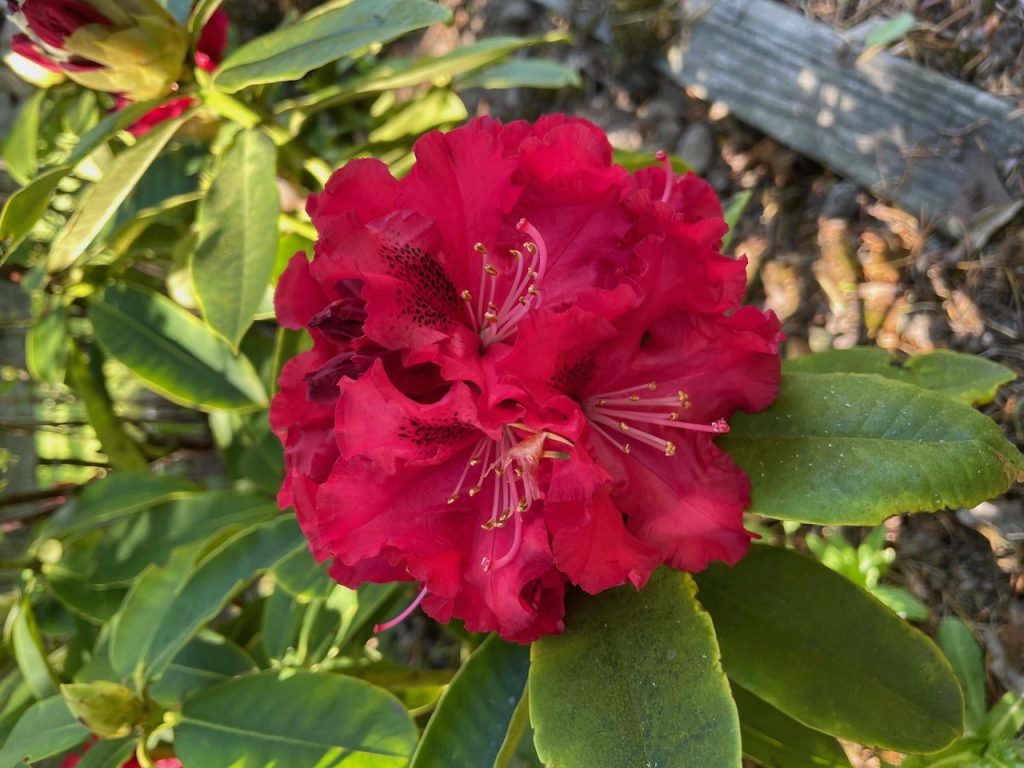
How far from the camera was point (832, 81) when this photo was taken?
55.7 inches

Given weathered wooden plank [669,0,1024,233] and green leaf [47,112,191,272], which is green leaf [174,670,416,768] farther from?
weathered wooden plank [669,0,1024,233]

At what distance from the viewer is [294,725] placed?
3.11ft

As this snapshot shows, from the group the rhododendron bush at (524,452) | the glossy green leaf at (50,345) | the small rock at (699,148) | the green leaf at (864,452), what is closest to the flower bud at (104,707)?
the rhododendron bush at (524,452)

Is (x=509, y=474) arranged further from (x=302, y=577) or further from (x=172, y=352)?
(x=172, y=352)

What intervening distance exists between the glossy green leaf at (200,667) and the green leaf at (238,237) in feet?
1.73

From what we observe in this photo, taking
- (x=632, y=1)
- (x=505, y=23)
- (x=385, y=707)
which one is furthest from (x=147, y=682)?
(x=505, y=23)

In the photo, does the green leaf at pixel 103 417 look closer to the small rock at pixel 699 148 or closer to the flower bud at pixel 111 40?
the flower bud at pixel 111 40

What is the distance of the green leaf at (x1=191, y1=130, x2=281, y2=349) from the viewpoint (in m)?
0.95

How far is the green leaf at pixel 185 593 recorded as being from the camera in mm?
1053

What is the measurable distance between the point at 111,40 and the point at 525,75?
0.74 m

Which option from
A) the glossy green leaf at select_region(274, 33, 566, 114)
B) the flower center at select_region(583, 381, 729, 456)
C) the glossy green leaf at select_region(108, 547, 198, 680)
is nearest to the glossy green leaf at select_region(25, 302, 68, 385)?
the glossy green leaf at select_region(108, 547, 198, 680)

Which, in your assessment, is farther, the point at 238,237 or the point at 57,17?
the point at 238,237

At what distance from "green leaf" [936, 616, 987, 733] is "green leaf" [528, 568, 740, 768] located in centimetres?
A: 47

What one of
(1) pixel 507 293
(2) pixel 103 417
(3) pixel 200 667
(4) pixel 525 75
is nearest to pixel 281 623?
(3) pixel 200 667
